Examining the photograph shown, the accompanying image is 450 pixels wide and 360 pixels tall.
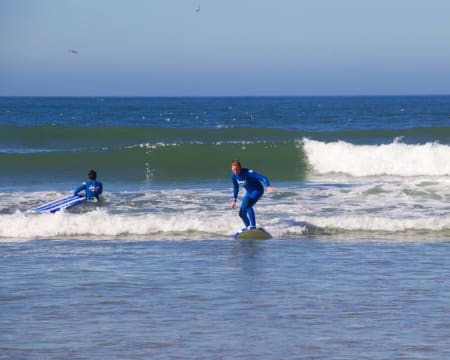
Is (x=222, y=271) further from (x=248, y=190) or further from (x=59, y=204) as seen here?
(x=59, y=204)

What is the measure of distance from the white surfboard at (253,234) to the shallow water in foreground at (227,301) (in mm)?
986

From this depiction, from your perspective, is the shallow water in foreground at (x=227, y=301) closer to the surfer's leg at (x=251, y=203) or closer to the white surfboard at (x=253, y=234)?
the white surfboard at (x=253, y=234)

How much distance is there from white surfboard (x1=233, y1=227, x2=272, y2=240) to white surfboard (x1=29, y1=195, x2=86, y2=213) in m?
5.56

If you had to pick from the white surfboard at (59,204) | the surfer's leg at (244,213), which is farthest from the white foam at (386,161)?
the surfer's leg at (244,213)

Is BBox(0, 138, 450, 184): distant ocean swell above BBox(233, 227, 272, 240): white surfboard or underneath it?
above

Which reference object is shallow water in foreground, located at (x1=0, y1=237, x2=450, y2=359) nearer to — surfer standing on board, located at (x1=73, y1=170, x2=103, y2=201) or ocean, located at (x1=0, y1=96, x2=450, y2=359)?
ocean, located at (x1=0, y1=96, x2=450, y2=359)

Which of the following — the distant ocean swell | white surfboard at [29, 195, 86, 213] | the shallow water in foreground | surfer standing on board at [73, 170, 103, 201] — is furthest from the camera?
the distant ocean swell

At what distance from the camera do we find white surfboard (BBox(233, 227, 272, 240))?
645 inches

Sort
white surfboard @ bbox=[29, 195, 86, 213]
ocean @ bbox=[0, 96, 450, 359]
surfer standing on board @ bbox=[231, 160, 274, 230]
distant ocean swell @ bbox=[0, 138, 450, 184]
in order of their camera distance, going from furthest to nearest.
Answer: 1. distant ocean swell @ bbox=[0, 138, 450, 184]
2. white surfboard @ bbox=[29, 195, 86, 213]
3. surfer standing on board @ bbox=[231, 160, 274, 230]
4. ocean @ bbox=[0, 96, 450, 359]

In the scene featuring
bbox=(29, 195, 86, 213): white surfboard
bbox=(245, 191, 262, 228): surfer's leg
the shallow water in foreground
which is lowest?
the shallow water in foreground

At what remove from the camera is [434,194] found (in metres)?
22.4

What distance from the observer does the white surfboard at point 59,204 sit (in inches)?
792

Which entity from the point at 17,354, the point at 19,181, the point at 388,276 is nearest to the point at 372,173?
the point at 19,181

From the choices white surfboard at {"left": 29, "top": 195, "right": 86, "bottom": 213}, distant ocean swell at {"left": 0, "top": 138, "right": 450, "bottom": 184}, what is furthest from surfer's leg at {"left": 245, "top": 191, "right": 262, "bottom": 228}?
distant ocean swell at {"left": 0, "top": 138, "right": 450, "bottom": 184}
